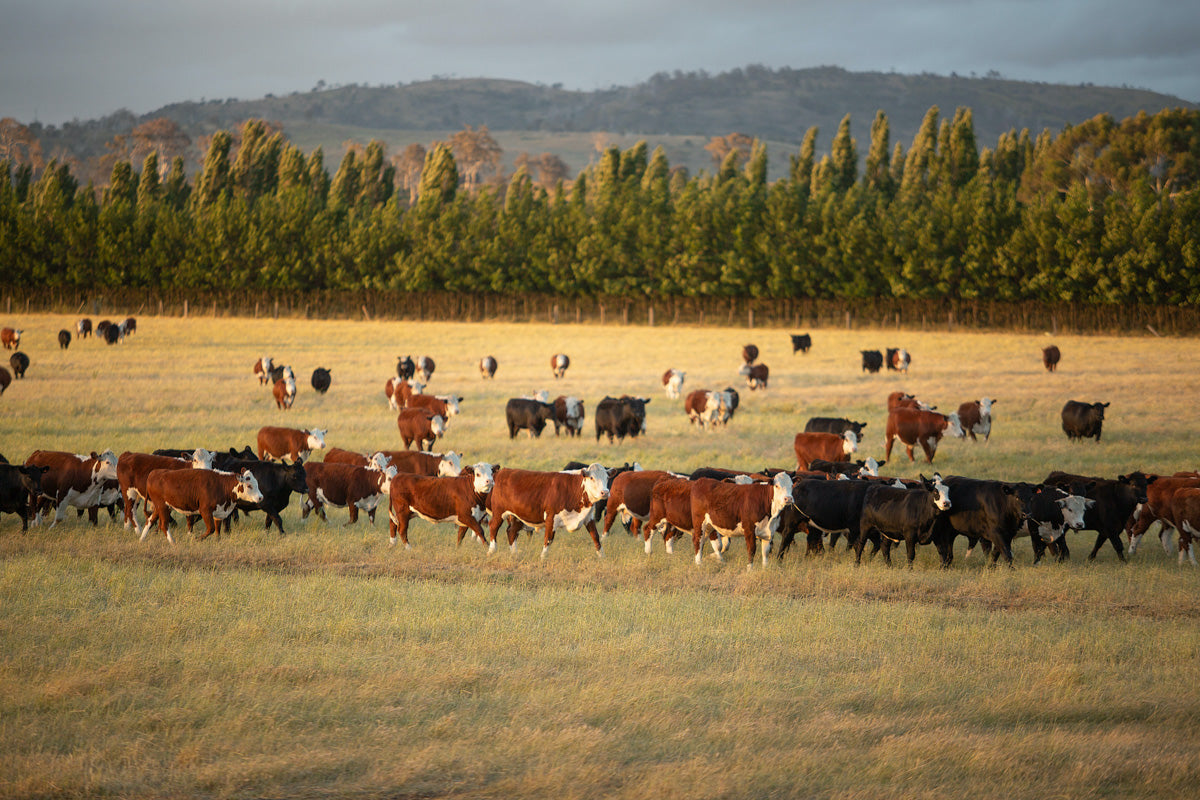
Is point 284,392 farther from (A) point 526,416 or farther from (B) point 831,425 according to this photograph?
(B) point 831,425

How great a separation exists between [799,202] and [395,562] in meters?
67.7

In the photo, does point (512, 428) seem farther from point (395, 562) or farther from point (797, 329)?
point (797, 329)

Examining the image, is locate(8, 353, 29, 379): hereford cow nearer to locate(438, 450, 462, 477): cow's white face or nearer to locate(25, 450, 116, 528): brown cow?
locate(25, 450, 116, 528): brown cow

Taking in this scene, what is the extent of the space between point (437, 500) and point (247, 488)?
8.03 feet

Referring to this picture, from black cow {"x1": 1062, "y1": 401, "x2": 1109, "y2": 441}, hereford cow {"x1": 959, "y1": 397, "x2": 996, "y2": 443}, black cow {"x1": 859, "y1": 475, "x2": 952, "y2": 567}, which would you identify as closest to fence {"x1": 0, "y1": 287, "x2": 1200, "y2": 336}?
black cow {"x1": 1062, "y1": 401, "x2": 1109, "y2": 441}

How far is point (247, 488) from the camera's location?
13.6m

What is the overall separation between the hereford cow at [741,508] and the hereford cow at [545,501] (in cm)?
122

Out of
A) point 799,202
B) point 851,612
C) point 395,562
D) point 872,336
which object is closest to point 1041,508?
point 851,612

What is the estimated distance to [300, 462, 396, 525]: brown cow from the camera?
49.9ft

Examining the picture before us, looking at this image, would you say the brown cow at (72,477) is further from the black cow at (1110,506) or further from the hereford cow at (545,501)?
the black cow at (1110,506)

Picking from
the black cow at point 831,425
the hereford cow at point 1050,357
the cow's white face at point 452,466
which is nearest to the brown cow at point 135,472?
the cow's white face at point 452,466

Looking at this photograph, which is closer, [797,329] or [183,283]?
[797,329]

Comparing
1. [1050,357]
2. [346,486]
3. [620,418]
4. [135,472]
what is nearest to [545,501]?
[346,486]

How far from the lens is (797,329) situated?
6475cm
